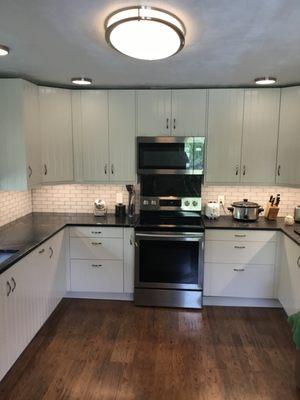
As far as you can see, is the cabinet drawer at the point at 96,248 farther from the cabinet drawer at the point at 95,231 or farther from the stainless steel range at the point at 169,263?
the stainless steel range at the point at 169,263

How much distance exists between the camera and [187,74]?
2672 mm

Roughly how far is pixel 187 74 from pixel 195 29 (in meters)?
1.03

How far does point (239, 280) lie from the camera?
319 cm

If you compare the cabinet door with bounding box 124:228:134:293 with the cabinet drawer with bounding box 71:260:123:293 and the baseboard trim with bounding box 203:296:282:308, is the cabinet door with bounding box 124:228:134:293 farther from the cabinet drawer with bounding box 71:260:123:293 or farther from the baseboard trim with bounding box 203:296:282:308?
the baseboard trim with bounding box 203:296:282:308

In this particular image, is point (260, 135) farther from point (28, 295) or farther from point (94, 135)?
point (28, 295)

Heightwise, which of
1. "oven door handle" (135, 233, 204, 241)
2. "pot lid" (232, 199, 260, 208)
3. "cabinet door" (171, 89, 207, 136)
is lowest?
"oven door handle" (135, 233, 204, 241)

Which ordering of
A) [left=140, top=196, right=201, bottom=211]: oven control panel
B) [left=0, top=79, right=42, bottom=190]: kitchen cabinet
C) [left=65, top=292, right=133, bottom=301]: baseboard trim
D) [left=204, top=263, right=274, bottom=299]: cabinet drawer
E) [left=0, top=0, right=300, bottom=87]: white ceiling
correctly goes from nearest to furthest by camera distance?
1. [left=0, top=0, right=300, bottom=87]: white ceiling
2. [left=0, top=79, right=42, bottom=190]: kitchen cabinet
3. [left=204, top=263, right=274, bottom=299]: cabinet drawer
4. [left=65, top=292, right=133, bottom=301]: baseboard trim
5. [left=140, top=196, right=201, bottom=211]: oven control panel

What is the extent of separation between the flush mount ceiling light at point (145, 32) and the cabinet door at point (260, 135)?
1756 millimetres

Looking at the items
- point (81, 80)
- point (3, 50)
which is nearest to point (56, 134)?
point (81, 80)

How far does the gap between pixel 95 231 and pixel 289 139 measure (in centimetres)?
227

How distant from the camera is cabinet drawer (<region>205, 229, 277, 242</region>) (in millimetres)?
3107

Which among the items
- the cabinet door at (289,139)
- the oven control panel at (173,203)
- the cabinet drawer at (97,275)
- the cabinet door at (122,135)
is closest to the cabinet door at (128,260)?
the cabinet drawer at (97,275)

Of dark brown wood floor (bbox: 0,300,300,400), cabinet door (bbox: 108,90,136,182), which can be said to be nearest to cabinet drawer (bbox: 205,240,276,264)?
dark brown wood floor (bbox: 0,300,300,400)

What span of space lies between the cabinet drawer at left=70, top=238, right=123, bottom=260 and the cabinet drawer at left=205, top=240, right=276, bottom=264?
0.95 m
